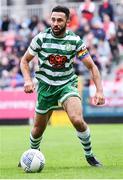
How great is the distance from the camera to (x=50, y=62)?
455 inches

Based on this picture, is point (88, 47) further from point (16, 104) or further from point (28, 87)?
point (28, 87)

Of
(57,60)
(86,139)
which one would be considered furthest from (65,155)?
(57,60)

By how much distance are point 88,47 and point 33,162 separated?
61.1 ft

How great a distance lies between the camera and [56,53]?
1152 centimetres

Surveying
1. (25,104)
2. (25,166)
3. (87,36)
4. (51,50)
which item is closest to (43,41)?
(51,50)

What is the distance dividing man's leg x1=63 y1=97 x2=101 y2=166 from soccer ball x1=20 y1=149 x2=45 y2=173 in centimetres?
79

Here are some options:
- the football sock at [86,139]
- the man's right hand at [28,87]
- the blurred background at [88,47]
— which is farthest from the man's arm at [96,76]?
the blurred background at [88,47]

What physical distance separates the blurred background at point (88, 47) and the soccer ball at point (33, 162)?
1617 centimetres

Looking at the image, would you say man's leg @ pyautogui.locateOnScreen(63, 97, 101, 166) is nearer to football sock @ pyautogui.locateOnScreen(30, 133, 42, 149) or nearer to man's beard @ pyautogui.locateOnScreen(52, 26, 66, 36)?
football sock @ pyautogui.locateOnScreen(30, 133, 42, 149)

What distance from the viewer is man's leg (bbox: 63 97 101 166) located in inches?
441

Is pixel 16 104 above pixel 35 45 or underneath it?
underneath

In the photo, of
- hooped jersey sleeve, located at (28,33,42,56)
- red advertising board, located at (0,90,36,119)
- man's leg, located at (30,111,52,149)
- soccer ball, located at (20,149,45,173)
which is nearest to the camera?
soccer ball, located at (20,149,45,173)

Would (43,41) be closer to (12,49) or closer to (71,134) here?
(71,134)

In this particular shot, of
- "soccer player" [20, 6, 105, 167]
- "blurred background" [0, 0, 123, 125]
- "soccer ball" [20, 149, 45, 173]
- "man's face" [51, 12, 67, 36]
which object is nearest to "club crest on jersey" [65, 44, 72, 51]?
"soccer player" [20, 6, 105, 167]
